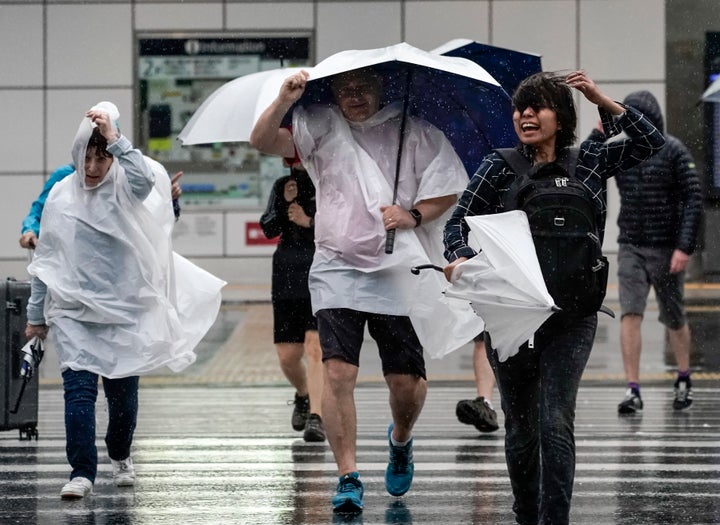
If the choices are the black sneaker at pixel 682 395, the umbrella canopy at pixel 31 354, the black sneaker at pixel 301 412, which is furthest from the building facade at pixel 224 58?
the umbrella canopy at pixel 31 354

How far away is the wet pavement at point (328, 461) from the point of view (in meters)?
6.86

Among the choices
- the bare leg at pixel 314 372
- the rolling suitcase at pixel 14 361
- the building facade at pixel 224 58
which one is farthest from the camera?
the building facade at pixel 224 58

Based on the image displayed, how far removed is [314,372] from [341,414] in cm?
265

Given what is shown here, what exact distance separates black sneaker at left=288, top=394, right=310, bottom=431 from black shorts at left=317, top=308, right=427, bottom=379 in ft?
8.89

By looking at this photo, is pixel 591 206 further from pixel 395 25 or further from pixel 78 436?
pixel 395 25

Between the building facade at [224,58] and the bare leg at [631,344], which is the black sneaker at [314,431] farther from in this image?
the building facade at [224,58]

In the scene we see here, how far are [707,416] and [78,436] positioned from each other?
15.7ft

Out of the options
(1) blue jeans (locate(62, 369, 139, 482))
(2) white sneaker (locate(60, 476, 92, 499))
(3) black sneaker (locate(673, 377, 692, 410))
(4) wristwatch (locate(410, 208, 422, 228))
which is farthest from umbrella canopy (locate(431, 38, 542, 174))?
(3) black sneaker (locate(673, 377, 692, 410))

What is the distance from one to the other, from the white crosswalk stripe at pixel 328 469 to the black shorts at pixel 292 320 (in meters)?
0.60

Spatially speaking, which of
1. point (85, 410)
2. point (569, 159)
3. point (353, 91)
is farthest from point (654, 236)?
point (569, 159)

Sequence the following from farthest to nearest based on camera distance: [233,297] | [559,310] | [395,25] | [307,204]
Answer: [395,25]
[233,297]
[307,204]
[559,310]

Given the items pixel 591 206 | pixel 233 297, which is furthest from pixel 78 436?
pixel 233 297

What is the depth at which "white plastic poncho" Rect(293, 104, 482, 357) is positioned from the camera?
6.84 meters

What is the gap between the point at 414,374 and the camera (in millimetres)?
6969
